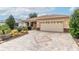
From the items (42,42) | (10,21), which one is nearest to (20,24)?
(10,21)

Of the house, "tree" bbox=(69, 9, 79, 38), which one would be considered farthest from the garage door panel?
"tree" bbox=(69, 9, 79, 38)

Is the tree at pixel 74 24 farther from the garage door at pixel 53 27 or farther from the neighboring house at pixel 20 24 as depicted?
the neighboring house at pixel 20 24

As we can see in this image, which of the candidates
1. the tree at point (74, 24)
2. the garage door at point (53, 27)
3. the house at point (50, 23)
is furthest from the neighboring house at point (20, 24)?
the tree at point (74, 24)

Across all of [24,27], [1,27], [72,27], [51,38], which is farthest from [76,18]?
[1,27]

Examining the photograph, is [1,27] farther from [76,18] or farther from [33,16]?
[76,18]

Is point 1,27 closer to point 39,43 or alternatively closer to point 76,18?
point 39,43
